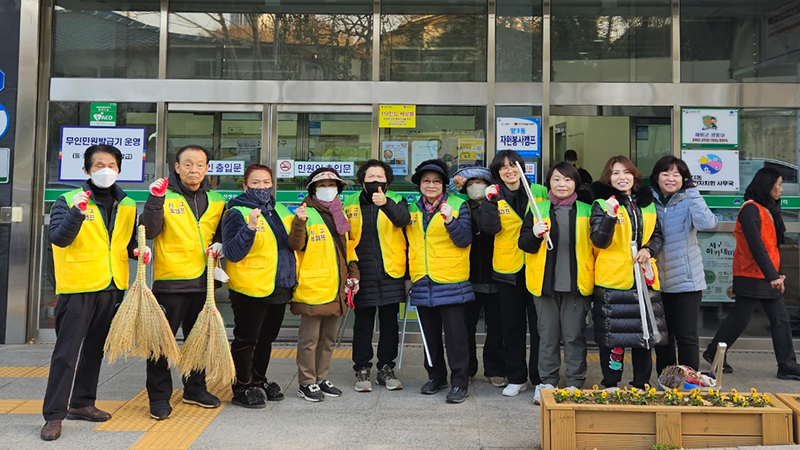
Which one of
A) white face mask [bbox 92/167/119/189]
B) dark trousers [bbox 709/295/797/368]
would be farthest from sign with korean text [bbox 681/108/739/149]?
white face mask [bbox 92/167/119/189]

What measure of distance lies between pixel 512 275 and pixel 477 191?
69cm

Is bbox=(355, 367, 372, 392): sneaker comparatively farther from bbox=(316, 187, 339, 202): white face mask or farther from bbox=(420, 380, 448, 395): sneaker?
bbox=(316, 187, 339, 202): white face mask

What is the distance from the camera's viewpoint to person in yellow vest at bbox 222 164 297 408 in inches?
188

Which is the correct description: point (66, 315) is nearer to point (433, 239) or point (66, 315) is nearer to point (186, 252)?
point (186, 252)

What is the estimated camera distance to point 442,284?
5.14 metres

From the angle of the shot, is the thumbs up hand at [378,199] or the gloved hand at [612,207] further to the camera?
the thumbs up hand at [378,199]

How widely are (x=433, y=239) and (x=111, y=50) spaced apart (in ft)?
14.1

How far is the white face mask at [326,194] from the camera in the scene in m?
5.02

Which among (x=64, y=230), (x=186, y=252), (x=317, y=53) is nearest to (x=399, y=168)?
(x=317, y=53)

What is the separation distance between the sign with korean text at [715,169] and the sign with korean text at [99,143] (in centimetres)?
550

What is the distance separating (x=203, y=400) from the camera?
492 cm

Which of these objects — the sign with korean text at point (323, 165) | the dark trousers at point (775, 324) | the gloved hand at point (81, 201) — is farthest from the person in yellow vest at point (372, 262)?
the dark trousers at point (775, 324)

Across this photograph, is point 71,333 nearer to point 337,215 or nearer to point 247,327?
point 247,327

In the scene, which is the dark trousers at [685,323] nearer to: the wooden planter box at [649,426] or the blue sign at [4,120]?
the wooden planter box at [649,426]
